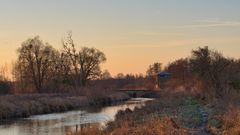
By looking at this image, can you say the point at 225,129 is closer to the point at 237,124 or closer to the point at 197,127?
the point at 237,124

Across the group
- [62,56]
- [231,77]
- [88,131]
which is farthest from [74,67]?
[88,131]

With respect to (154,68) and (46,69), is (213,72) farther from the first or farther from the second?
(154,68)

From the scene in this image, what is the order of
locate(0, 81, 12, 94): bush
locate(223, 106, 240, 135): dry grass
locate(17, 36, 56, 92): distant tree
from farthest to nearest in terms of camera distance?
locate(17, 36, 56, 92): distant tree → locate(0, 81, 12, 94): bush → locate(223, 106, 240, 135): dry grass

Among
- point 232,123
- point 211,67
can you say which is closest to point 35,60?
point 211,67

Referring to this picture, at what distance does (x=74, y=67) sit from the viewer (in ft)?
288

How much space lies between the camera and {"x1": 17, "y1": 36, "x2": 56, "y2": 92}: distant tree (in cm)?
7650

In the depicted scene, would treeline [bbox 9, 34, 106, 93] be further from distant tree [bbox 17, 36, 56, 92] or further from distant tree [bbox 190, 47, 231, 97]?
distant tree [bbox 190, 47, 231, 97]

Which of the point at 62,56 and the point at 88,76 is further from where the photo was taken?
the point at 88,76

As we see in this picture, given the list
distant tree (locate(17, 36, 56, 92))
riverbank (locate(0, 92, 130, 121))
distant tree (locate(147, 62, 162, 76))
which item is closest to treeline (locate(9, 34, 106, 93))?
distant tree (locate(17, 36, 56, 92))

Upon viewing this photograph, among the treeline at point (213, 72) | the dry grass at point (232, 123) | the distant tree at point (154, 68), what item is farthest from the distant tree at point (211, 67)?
the distant tree at point (154, 68)

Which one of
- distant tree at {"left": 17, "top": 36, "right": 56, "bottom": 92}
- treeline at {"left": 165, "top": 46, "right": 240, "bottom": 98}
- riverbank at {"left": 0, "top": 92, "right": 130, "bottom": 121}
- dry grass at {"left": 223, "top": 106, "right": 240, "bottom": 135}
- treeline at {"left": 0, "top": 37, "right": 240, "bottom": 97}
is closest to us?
dry grass at {"left": 223, "top": 106, "right": 240, "bottom": 135}

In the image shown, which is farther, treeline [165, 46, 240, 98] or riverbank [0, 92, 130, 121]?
riverbank [0, 92, 130, 121]

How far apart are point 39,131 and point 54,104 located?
78.7 feet

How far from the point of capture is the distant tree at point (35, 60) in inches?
3012
